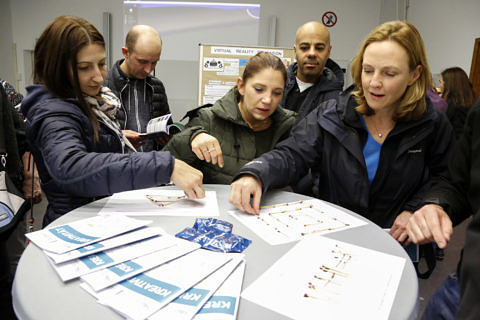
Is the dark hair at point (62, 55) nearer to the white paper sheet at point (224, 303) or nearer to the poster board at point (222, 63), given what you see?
the white paper sheet at point (224, 303)

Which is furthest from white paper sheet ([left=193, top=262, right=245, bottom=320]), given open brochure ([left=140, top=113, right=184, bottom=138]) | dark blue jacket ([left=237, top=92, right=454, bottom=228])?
open brochure ([left=140, top=113, right=184, bottom=138])

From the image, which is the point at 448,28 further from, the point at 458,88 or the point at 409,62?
the point at 409,62

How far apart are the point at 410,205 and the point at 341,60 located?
5.15 meters

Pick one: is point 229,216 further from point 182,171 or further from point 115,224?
point 115,224

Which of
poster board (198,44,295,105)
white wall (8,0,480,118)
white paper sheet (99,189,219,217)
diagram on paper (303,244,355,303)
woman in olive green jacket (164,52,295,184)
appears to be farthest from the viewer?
white wall (8,0,480,118)

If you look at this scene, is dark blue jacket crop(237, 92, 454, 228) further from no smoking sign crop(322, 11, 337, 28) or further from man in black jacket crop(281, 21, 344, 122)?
no smoking sign crop(322, 11, 337, 28)

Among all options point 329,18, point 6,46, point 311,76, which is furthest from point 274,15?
point 6,46

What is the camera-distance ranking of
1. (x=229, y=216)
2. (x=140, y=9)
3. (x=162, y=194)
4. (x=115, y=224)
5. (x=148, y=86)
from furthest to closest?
(x=140, y=9), (x=148, y=86), (x=162, y=194), (x=229, y=216), (x=115, y=224)

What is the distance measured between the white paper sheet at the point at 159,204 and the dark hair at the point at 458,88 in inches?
152

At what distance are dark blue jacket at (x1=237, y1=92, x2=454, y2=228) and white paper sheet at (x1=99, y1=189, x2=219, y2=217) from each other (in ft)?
0.69

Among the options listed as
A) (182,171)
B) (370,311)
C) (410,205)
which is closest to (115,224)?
(182,171)

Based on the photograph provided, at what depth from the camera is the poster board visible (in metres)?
4.42

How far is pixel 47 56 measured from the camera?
1.23 metres

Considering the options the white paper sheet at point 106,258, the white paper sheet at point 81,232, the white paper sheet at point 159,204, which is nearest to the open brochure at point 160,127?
the white paper sheet at point 159,204
